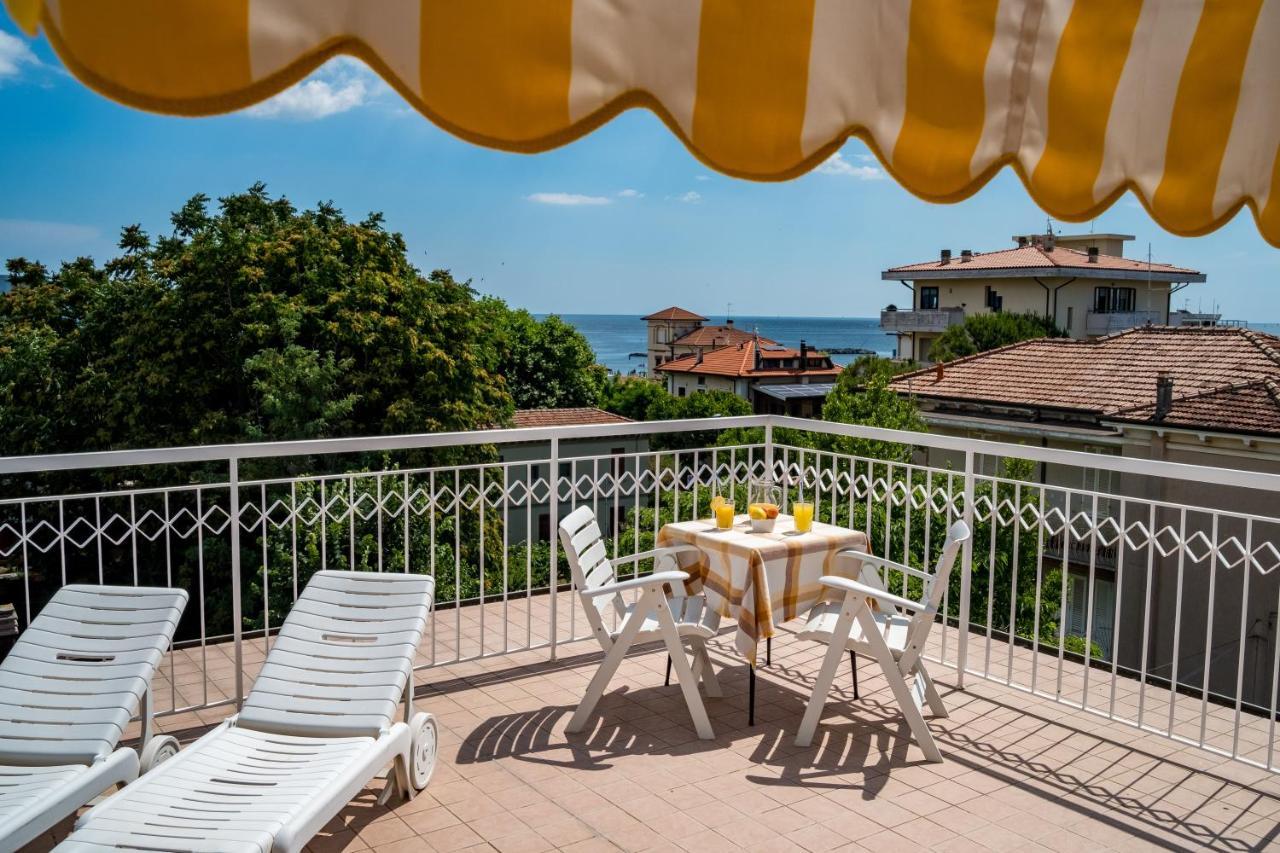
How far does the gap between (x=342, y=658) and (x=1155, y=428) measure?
25.7 metres

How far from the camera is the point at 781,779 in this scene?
4484mm

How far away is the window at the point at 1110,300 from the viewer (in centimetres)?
5794

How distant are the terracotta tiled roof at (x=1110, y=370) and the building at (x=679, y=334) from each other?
152 feet

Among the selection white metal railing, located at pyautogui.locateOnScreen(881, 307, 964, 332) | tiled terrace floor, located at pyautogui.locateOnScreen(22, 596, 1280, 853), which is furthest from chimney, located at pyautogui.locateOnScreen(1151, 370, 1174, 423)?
white metal railing, located at pyautogui.locateOnScreen(881, 307, 964, 332)

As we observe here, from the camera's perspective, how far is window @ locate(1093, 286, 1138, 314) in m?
57.9

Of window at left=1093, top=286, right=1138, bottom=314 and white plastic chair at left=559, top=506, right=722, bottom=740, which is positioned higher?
window at left=1093, top=286, right=1138, bottom=314

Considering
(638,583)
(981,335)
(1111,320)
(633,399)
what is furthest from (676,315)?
(638,583)

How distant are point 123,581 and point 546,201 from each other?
93531 millimetres

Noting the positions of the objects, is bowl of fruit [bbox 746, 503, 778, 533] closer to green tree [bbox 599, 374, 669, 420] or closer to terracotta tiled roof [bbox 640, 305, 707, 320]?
green tree [bbox 599, 374, 669, 420]

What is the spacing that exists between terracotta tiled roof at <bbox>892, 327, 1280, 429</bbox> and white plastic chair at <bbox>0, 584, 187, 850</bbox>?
960 inches

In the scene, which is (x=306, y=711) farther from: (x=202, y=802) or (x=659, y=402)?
(x=659, y=402)

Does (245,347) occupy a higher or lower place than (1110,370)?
higher

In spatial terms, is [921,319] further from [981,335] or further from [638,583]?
[638,583]

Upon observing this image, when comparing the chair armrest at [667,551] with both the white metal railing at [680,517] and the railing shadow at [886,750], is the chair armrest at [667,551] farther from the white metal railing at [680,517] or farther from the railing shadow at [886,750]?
the railing shadow at [886,750]
